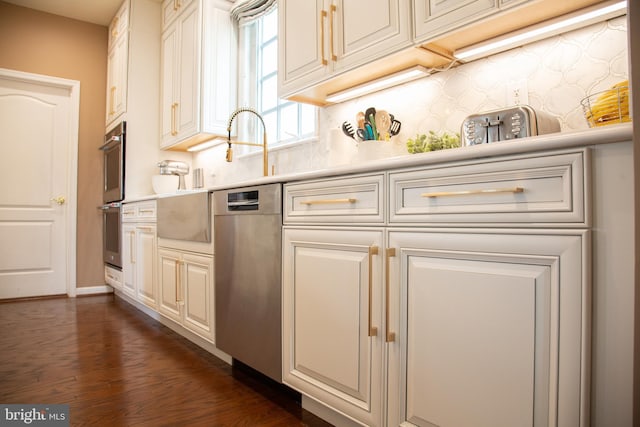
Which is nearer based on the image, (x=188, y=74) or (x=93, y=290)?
(x=188, y=74)

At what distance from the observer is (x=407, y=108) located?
1.80m

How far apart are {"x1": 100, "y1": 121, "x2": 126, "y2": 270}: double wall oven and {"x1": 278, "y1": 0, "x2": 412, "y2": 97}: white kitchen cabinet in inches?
89.9

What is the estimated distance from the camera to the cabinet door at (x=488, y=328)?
0.80m

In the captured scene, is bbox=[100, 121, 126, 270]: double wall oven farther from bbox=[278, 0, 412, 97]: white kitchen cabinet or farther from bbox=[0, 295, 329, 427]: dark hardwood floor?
bbox=[278, 0, 412, 97]: white kitchen cabinet

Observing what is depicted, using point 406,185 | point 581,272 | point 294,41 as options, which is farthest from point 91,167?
point 581,272

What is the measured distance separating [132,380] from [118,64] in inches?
129

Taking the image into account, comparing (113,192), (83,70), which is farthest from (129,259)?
(83,70)

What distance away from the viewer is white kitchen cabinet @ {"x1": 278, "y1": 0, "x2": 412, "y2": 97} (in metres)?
1.49

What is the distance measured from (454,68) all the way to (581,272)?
1093 mm

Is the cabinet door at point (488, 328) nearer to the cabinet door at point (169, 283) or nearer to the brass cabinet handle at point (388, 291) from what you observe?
the brass cabinet handle at point (388, 291)

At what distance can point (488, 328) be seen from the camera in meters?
0.91

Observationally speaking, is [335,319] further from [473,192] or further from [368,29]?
[368,29]

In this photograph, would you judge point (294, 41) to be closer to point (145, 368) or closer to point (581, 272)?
point (581, 272)

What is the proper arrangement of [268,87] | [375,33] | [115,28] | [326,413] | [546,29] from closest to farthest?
1. [546,29]
2. [326,413]
3. [375,33]
4. [268,87]
5. [115,28]
